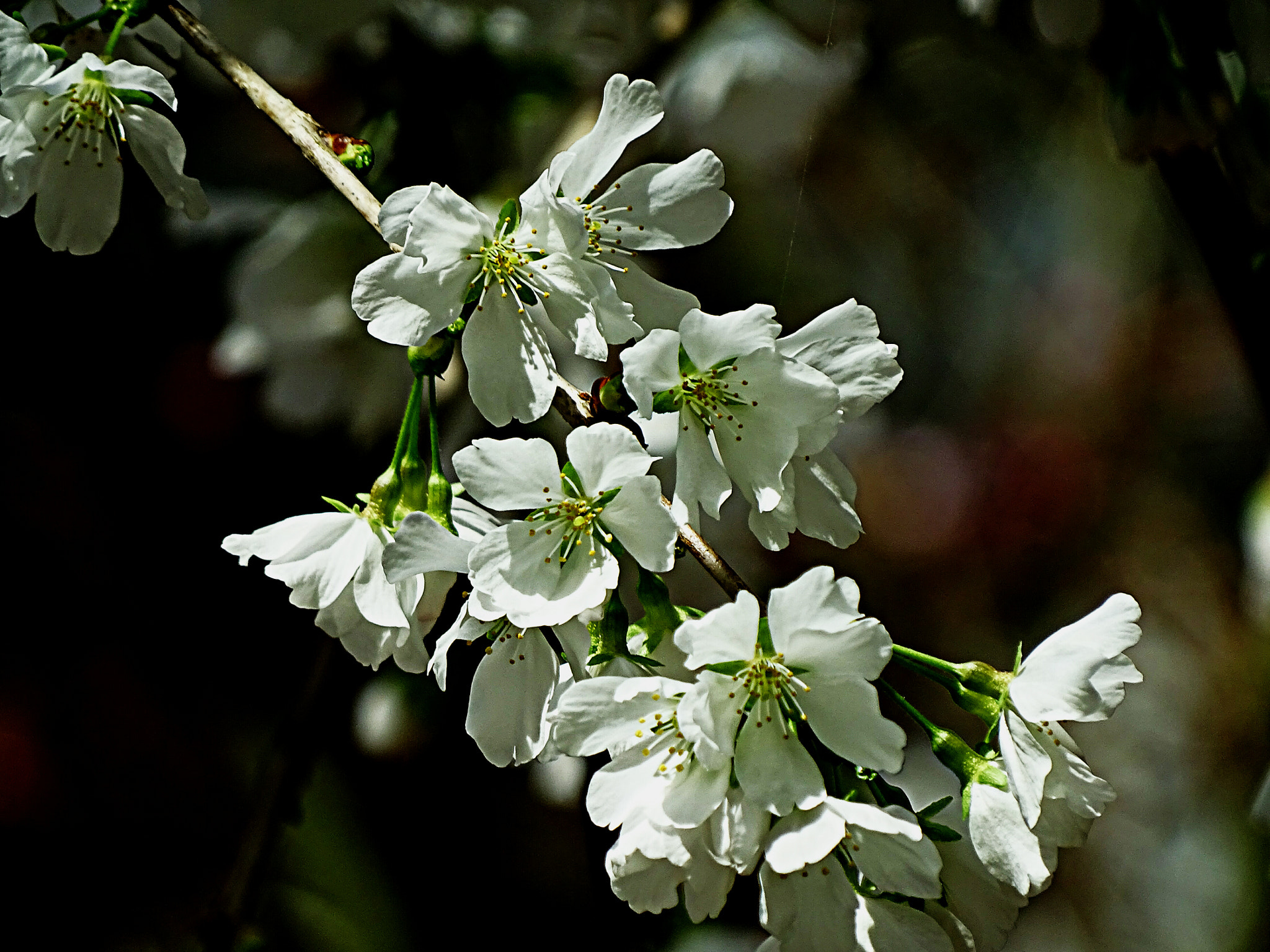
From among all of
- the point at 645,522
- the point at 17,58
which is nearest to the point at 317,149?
the point at 17,58

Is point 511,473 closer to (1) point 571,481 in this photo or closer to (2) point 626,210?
(1) point 571,481

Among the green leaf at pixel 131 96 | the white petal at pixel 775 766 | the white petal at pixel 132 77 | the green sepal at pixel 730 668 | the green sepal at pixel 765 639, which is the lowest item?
the white petal at pixel 775 766

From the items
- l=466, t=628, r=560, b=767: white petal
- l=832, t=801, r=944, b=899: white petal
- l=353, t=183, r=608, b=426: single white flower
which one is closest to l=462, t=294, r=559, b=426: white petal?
l=353, t=183, r=608, b=426: single white flower

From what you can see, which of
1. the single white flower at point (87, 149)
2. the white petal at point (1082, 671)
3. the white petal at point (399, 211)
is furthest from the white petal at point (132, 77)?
the white petal at point (1082, 671)

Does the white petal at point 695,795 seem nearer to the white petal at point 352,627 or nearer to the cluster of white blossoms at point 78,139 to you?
the white petal at point 352,627

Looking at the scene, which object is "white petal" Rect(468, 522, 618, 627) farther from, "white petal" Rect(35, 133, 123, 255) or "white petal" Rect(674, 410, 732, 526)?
"white petal" Rect(35, 133, 123, 255)

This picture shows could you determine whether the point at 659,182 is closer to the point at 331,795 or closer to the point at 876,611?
the point at 331,795
